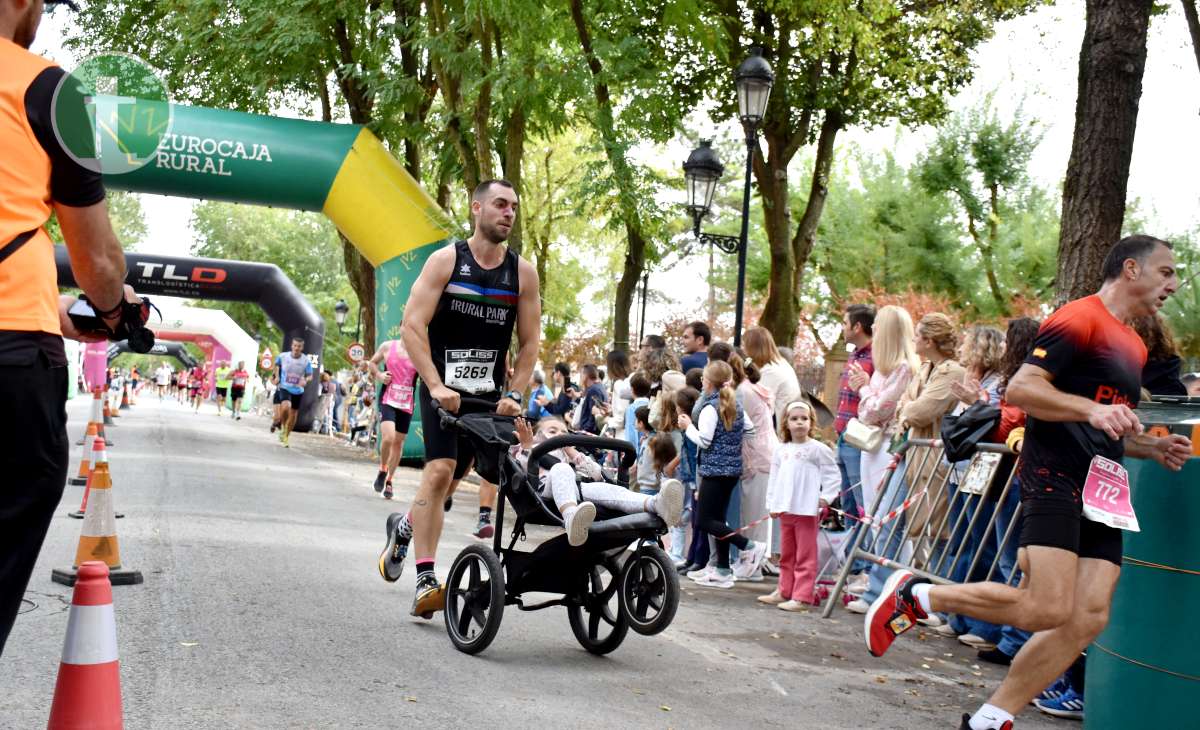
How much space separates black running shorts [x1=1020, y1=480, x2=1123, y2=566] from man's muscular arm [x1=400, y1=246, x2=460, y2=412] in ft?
9.95

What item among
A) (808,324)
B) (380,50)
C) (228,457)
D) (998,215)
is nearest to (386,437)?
(228,457)

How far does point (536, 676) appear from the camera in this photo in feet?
20.0

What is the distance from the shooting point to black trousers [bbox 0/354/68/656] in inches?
113

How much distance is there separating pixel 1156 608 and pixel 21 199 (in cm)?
439

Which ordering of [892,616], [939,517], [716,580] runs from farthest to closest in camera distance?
[716,580] < [939,517] < [892,616]

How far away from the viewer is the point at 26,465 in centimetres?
290

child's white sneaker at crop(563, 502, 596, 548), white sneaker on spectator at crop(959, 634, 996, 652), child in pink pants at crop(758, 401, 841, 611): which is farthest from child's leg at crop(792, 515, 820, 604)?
child's white sneaker at crop(563, 502, 596, 548)

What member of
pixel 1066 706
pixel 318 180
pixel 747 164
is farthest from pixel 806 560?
pixel 318 180

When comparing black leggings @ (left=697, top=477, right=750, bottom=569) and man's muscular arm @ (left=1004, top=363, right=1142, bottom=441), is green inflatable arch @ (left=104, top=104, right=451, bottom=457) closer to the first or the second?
black leggings @ (left=697, top=477, right=750, bottom=569)

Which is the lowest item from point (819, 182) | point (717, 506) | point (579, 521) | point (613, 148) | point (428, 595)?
point (428, 595)

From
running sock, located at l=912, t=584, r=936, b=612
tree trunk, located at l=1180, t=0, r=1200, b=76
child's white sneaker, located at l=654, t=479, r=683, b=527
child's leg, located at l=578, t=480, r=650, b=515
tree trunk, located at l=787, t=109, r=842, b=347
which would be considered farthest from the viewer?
tree trunk, located at l=787, t=109, r=842, b=347

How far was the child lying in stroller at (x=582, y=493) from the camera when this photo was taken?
20.0ft

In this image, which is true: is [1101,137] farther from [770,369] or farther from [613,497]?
[613,497]

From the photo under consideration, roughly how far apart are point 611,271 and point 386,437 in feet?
101
